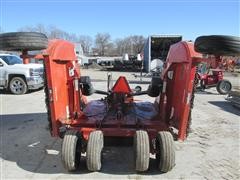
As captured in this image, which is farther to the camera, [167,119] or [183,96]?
[167,119]

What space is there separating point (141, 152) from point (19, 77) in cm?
1149

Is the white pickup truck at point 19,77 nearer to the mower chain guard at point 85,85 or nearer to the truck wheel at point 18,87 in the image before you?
the truck wheel at point 18,87

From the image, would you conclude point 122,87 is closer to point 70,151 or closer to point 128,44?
point 70,151

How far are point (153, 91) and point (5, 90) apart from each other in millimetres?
11178

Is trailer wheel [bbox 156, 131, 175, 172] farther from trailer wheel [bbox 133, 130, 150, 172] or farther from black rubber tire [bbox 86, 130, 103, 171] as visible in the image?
black rubber tire [bbox 86, 130, 103, 171]

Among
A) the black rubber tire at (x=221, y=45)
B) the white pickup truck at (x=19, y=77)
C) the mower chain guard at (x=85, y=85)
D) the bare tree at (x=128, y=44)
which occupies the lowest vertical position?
the bare tree at (x=128, y=44)

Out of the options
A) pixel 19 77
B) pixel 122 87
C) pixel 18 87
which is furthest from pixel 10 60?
pixel 122 87

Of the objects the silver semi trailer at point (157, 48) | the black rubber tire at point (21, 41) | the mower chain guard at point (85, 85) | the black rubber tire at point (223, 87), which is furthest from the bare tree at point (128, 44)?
the black rubber tire at point (21, 41)

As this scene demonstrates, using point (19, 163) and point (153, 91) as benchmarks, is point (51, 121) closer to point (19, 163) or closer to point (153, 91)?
point (19, 163)

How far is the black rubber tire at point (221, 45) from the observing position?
15.5ft

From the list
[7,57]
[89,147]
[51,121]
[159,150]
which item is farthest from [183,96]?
[7,57]

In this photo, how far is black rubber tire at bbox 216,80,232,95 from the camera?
52.4ft

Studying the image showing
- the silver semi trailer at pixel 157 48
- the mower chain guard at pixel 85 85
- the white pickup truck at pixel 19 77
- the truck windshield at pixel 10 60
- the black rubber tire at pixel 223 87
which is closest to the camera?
the mower chain guard at pixel 85 85

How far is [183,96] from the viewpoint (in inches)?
222
